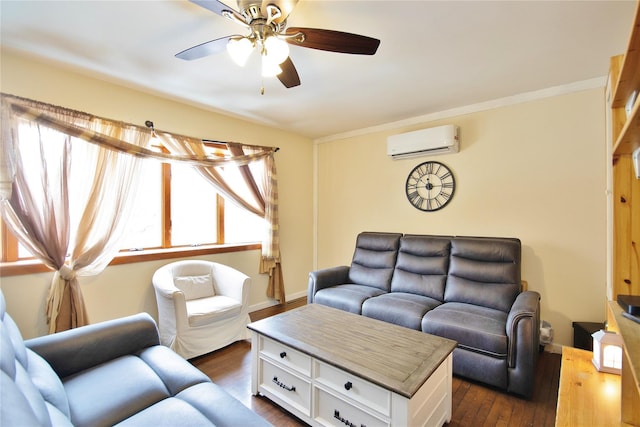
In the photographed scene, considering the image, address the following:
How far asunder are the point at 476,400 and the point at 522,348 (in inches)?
19.1

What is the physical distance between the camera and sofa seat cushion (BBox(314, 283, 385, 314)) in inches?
109

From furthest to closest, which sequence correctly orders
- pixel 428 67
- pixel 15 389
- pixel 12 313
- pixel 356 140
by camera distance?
pixel 356 140
pixel 428 67
pixel 12 313
pixel 15 389

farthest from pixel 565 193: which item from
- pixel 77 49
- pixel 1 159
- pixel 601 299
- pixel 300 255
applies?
pixel 1 159

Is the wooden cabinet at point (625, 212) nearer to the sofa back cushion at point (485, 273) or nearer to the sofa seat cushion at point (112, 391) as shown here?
the sofa back cushion at point (485, 273)

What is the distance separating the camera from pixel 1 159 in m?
1.99

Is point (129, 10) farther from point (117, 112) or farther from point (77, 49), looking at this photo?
point (117, 112)

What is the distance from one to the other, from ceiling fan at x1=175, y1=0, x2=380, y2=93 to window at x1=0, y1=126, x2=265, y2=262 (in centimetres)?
170

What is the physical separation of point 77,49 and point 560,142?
13.5 ft

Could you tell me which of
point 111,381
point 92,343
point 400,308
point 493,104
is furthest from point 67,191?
point 493,104

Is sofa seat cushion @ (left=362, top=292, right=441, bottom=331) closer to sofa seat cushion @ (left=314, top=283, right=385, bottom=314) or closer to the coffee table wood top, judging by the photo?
sofa seat cushion @ (left=314, top=283, right=385, bottom=314)

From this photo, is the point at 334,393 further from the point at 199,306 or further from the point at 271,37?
the point at 271,37

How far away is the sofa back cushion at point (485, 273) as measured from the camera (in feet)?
8.25

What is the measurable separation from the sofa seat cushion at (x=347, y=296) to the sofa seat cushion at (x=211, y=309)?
33.8 inches

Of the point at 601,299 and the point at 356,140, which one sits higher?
the point at 356,140
